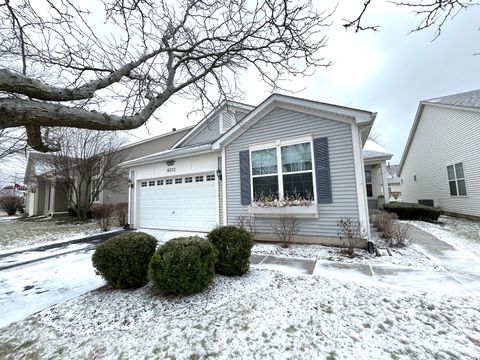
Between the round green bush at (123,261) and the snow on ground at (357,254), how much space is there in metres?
3.12

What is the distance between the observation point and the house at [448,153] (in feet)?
32.0

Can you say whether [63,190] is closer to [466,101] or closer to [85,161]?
[85,161]

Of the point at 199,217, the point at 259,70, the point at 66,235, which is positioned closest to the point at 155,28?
the point at 259,70

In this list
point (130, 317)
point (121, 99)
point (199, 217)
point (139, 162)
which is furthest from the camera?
point (139, 162)

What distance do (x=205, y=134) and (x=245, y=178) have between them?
472 centimetres

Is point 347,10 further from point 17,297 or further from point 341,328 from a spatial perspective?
point 17,297

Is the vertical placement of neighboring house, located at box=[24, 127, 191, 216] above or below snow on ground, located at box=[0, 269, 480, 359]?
above

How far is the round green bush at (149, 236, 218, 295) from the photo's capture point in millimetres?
3326

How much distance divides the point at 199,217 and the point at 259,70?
587 centimetres

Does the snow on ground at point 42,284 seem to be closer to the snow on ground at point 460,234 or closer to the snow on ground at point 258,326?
the snow on ground at point 258,326

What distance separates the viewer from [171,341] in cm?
246

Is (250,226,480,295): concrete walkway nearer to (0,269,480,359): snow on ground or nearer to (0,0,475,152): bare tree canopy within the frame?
(0,269,480,359): snow on ground

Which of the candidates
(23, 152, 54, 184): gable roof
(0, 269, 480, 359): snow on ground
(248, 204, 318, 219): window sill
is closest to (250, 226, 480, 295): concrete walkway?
(0, 269, 480, 359): snow on ground

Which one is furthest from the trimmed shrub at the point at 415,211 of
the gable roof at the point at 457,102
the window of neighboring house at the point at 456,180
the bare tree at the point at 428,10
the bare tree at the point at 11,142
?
the bare tree at the point at 11,142
